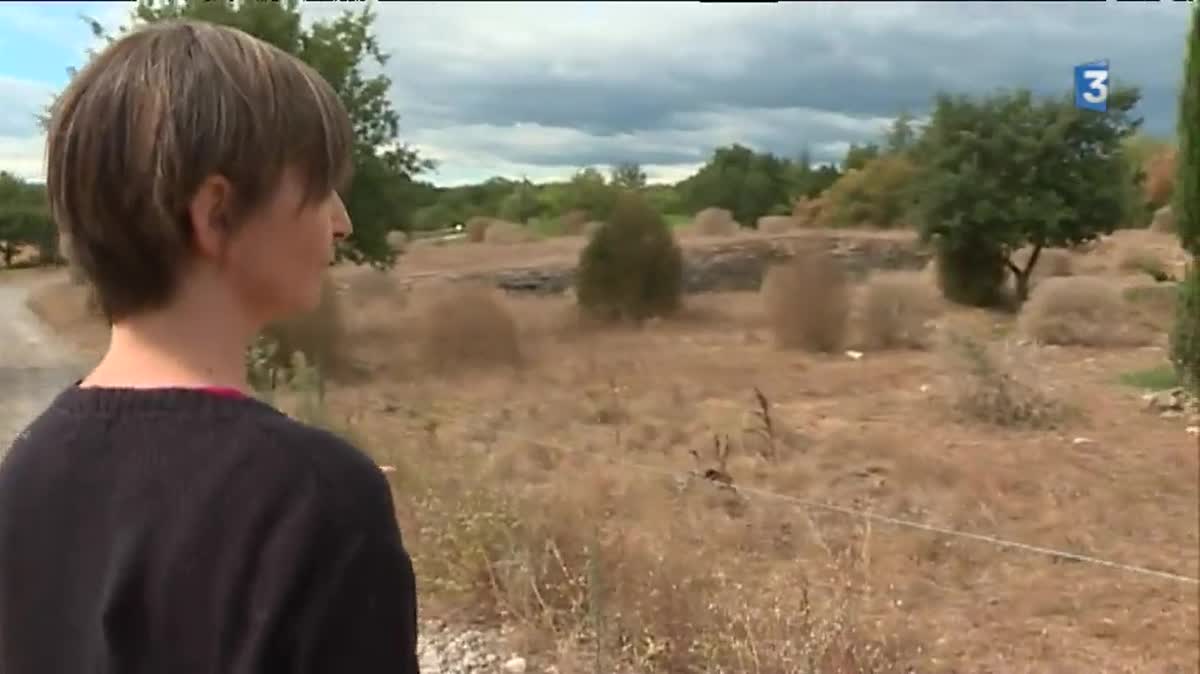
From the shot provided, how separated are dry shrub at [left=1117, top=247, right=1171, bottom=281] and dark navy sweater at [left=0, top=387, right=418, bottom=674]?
16.9m

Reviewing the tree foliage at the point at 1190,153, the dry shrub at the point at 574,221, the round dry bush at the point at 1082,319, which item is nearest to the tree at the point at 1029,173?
the round dry bush at the point at 1082,319

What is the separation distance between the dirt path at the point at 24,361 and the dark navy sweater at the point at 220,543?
3196mm

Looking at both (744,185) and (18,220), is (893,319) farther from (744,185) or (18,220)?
(18,220)

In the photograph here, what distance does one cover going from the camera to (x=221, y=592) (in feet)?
3.13

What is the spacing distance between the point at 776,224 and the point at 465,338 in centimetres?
1507

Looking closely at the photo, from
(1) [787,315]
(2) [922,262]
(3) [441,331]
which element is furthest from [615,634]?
(2) [922,262]

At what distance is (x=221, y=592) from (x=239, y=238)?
0.27 meters

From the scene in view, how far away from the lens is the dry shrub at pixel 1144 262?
17.5 meters

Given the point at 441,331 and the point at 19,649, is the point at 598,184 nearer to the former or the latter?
the point at 441,331

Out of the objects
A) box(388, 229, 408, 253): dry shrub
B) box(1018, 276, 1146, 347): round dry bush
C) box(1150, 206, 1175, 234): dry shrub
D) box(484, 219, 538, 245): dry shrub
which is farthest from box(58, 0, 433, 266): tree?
box(1150, 206, 1175, 234): dry shrub

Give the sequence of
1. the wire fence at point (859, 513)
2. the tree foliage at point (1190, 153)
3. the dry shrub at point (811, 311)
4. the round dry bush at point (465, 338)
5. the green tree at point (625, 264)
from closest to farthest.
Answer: the wire fence at point (859, 513)
the tree foliage at point (1190, 153)
the round dry bush at point (465, 338)
the dry shrub at point (811, 311)
the green tree at point (625, 264)

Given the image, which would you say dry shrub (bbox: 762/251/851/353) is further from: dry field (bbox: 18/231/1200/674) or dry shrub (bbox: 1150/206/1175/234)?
dry shrub (bbox: 1150/206/1175/234)

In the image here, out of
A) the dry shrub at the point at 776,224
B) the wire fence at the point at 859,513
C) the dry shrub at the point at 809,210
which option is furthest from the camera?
the dry shrub at the point at 809,210

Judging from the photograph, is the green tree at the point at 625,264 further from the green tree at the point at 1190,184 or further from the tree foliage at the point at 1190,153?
the tree foliage at the point at 1190,153
